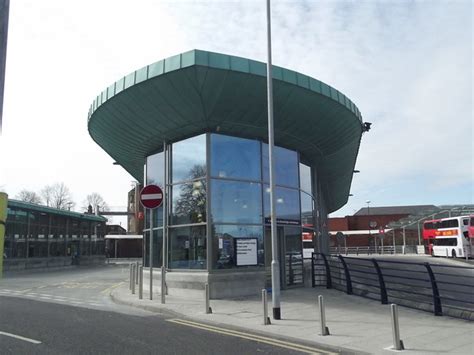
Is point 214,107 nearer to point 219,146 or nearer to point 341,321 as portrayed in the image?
point 219,146

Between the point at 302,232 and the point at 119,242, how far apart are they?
184ft

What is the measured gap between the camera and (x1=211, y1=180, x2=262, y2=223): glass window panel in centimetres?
1492

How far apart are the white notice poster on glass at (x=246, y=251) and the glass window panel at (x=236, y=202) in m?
0.69

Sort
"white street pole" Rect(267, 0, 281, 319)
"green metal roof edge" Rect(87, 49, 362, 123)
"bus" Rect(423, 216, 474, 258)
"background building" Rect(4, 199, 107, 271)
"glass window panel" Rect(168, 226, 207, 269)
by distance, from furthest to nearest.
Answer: "bus" Rect(423, 216, 474, 258)
"background building" Rect(4, 199, 107, 271)
"glass window panel" Rect(168, 226, 207, 269)
"green metal roof edge" Rect(87, 49, 362, 123)
"white street pole" Rect(267, 0, 281, 319)

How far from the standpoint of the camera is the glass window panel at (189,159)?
15242mm

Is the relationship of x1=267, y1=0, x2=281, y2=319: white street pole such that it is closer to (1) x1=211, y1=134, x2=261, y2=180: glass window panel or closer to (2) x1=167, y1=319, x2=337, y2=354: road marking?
(2) x1=167, y1=319, x2=337, y2=354: road marking

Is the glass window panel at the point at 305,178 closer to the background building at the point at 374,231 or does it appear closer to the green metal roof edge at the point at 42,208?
the green metal roof edge at the point at 42,208

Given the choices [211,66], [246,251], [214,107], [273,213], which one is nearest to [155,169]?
[214,107]

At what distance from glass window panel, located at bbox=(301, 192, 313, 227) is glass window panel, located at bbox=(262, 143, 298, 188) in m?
1.15

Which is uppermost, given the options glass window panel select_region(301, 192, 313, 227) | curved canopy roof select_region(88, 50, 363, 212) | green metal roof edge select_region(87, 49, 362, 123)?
green metal roof edge select_region(87, 49, 362, 123)

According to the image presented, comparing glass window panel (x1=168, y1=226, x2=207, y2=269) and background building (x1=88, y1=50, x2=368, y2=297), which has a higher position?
background building (x1=88, y1=50, x2=368, y2=297)

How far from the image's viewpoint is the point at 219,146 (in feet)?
50.2

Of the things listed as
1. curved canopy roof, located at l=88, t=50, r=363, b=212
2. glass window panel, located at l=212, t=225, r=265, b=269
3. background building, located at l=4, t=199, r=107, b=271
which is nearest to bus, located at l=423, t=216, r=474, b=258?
curved canopy roof, located at l=88, t=50, r=363, b=212

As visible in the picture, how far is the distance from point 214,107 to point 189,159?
2446 mm
